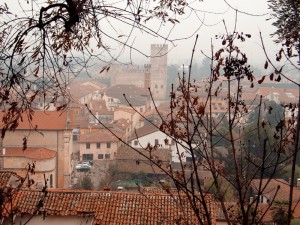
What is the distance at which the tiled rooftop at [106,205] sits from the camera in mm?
7539

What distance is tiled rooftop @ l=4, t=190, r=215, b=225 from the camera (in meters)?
7.54

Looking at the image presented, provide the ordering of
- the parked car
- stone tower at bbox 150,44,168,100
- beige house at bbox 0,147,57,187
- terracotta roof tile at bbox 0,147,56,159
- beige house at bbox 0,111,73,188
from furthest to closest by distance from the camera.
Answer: stone tower at bbox 150,44,168,100 < the parked car < beige house at bbox 0,111,73,188 < terracotta roof tile at bbox 0,147,56,159 < beige house at bbox 0,147,57,187

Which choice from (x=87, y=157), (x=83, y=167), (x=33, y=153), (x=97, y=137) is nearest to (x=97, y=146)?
(x=97, y=137)

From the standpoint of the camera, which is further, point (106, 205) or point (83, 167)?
point (83, 167)

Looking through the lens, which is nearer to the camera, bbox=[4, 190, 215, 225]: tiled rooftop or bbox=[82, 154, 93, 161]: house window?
bbox=[4, 190, 215, 225]: tiled rooftop

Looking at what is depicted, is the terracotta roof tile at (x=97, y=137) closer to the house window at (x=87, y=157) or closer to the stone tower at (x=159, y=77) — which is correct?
the house window at (x=87, y=157)

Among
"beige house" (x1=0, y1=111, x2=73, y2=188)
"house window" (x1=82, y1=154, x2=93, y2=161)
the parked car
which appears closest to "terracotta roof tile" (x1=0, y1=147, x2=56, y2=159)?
"beige house" (x1=0, y1=111, x2=73, y2=188)

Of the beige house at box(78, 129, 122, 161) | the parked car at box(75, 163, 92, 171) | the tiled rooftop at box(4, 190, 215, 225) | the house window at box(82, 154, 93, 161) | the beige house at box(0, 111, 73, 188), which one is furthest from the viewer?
the house window at box(82, 154, 93, 161)

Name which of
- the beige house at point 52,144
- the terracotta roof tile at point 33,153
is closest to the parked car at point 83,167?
the beige house at point 52,144

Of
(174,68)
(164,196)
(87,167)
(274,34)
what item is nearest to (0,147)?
(87,167)

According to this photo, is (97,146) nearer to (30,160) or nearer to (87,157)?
(87,157)

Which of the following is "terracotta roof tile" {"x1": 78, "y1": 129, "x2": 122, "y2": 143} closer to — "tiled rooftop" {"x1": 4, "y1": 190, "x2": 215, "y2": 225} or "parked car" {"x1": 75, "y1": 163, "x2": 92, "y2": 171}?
"parked car" {"x1": 75, "y1": 163, "x2": 92, "y2": 171}

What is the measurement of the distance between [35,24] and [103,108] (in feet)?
107

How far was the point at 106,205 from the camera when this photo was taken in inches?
310
